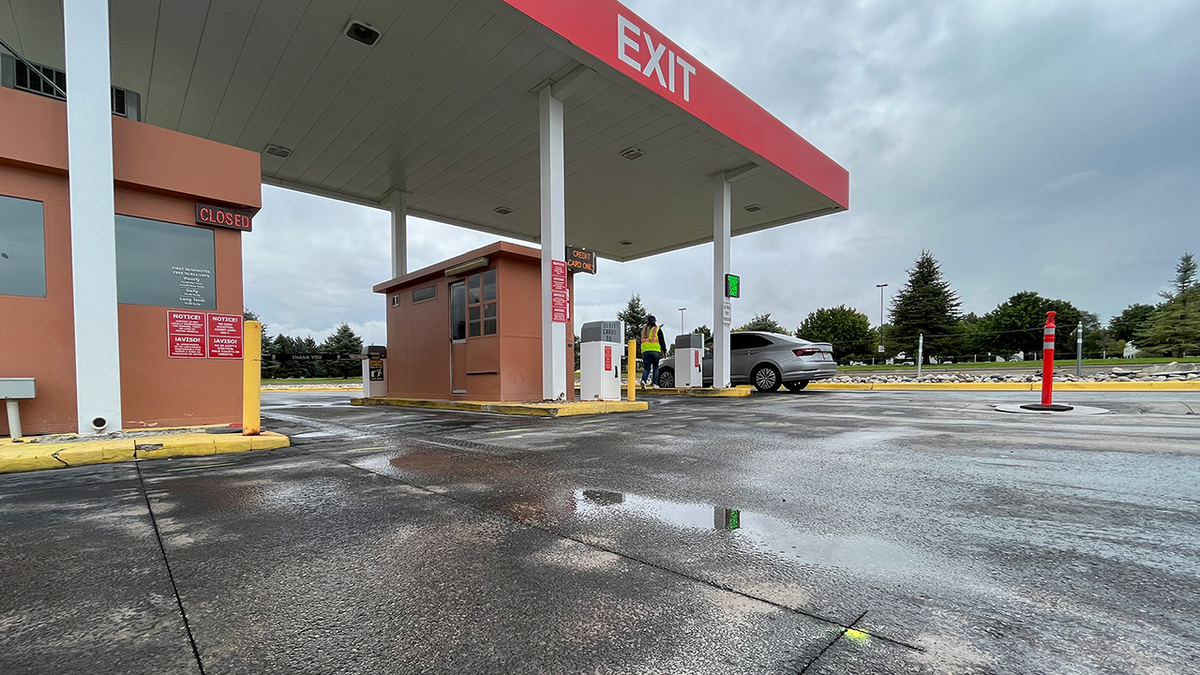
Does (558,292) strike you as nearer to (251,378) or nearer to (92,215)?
(251,378)

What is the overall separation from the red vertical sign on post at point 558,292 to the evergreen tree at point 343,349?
30974 mm

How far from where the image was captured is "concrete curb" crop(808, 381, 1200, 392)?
32.9 feet

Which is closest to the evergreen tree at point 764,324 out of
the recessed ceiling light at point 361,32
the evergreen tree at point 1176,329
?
the evergreen tree at point 1176,329

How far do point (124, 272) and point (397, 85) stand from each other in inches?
188

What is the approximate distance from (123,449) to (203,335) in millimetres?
1818

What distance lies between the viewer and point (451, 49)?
7.12 meters

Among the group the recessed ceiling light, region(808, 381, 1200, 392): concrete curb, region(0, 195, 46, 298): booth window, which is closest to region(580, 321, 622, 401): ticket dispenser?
the recessed ceiling light

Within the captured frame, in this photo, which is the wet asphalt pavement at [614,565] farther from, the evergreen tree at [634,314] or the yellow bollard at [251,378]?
the evergreen tree at [634,314]

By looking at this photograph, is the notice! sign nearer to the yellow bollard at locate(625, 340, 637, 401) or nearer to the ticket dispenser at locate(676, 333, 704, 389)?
the yellow bollard at locate(625, 340, 637, 401)

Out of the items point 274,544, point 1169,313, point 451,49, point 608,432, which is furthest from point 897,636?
point 1169,313

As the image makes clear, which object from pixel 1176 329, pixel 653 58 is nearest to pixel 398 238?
pixel 653 58

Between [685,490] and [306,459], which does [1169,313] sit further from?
[306,459]

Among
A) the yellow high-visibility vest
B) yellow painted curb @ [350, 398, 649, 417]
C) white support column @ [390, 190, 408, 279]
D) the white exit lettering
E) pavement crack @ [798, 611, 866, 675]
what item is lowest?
yellow painted curb @ [350, 398, 649, 417]

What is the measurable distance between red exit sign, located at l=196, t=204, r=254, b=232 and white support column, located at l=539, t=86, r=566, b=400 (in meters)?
3.98
